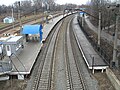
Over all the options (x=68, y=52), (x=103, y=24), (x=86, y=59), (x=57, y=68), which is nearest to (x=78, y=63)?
(x=86, y=59)

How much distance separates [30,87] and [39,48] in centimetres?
1031

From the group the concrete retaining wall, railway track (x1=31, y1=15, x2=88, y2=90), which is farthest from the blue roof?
the concrete retaining wall

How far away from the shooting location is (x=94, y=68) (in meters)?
18.0

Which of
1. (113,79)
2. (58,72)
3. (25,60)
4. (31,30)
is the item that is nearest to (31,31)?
(31,30)

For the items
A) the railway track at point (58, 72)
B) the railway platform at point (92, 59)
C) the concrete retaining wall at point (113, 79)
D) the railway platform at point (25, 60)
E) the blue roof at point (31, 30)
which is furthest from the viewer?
the blue roof at point (31, 30)

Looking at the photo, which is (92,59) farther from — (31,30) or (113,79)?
(31,30)

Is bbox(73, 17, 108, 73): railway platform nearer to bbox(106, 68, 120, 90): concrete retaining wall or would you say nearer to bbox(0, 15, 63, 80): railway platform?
bbox(106, 68, 120, 90): concrete retaining wall

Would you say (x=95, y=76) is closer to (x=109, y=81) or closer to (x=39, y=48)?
(x=109, y=81)

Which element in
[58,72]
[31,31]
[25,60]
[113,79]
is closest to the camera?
[113,79]

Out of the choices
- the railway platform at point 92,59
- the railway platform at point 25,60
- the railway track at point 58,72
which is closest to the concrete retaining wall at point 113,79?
the railway platform at point 92,59

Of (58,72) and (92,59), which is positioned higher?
(92,59)

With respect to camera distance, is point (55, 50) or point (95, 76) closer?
point (95, 76)

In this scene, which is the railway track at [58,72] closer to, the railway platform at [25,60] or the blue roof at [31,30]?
the railway platform at [25,60]

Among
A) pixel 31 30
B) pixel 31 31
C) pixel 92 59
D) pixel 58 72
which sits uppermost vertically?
pixel 31 30
